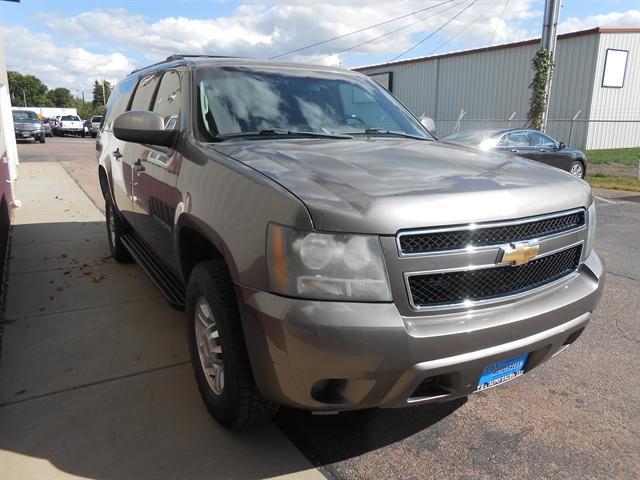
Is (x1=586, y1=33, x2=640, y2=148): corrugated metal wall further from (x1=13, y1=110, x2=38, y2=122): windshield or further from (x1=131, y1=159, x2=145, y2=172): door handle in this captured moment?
(x1=13, y1=110, x2=38, y2=122): windshield

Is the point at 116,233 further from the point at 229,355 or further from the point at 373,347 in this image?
the point at 373,347

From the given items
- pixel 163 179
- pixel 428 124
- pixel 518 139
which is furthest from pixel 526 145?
pixel 163 179

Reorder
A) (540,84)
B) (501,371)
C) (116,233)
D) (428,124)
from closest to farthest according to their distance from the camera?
(501,371)
(428,124)
(116,233)
(540,84)

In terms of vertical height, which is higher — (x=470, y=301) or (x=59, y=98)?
(x=59, y=98)

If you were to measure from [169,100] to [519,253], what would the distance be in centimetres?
260

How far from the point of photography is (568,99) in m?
22.5

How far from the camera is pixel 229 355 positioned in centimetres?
234

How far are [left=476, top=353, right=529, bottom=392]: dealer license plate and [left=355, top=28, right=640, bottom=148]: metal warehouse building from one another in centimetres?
1977

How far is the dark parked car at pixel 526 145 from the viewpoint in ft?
37.3

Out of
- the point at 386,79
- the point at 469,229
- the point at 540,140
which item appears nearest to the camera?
the point at 469,229

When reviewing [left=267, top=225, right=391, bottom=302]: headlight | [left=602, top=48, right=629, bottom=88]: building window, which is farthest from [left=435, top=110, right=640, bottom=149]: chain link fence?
[left=267, top=225, right=391, bottom=302]: headlight

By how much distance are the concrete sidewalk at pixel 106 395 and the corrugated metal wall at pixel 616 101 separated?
22.3 meters

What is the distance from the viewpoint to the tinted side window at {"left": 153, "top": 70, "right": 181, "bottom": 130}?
3.37 meters

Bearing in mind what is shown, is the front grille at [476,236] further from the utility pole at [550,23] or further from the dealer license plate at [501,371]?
the utility pole at [550,23]
